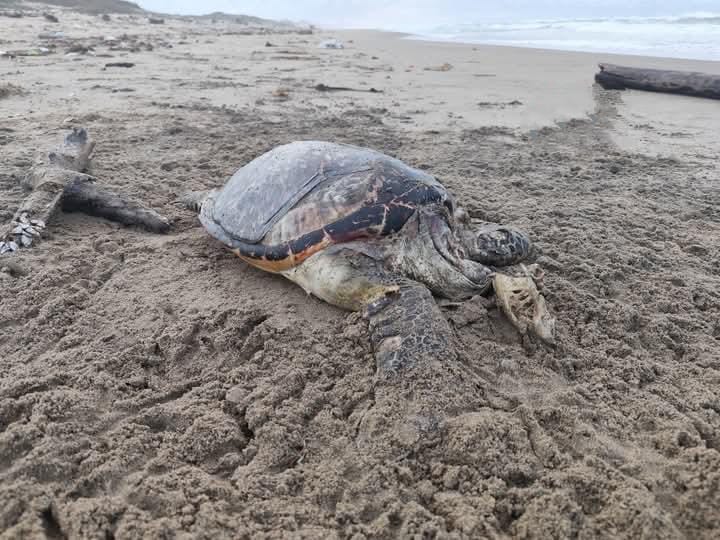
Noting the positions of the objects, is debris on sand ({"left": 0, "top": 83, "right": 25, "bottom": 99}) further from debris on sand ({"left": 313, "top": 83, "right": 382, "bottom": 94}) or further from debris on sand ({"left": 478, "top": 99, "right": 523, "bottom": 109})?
debris on sand ({"left": 478, "top": 99, "right": 523, "bottom": 109})

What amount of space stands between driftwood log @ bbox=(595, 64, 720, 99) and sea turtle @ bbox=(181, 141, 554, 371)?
256 inches

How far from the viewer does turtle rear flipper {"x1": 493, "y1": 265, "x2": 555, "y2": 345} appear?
7.96 ft

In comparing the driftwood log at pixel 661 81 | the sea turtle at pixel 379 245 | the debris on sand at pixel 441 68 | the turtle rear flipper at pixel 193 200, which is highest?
the driftwood log at pixel 661 81

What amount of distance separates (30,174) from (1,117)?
249 centimetres

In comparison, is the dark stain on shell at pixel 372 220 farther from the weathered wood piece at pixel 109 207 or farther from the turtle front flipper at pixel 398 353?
the weathered wood piece at pixel 109 207

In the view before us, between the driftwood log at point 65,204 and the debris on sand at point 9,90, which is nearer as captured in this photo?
the driftwood log at point 65,204

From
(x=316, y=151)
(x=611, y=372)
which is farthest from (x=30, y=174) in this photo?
(x=611, y=372)

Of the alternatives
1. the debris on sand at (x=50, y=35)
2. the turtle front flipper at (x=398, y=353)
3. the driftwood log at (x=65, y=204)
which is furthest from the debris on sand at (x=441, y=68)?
the debris on sand at (x=50, y=35)

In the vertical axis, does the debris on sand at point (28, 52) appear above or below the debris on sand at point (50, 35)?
below

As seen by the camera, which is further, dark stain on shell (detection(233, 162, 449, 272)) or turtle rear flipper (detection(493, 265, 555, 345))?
dark stain on shell (detection(233, 162, 449, 272))

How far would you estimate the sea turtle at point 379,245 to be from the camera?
2.44m

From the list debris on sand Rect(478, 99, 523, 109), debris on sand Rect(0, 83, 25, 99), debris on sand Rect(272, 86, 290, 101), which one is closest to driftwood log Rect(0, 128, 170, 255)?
debris on sand Rect(0, 83, 25, 99)

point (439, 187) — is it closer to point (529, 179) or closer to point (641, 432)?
point (641, 432)

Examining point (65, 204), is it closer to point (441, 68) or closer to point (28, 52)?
point (28, 52)
